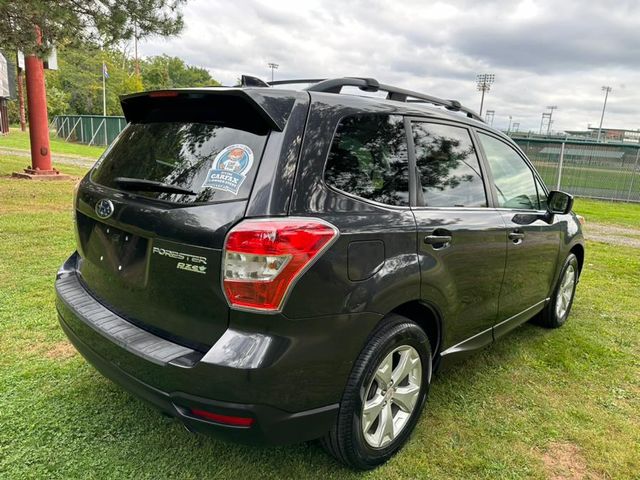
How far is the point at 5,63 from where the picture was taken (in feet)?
133

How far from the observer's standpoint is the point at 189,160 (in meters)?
2.18

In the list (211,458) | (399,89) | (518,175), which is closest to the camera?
(211,458)

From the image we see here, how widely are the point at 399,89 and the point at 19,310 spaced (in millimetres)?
3427

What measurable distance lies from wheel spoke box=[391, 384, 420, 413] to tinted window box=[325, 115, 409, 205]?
0.96 meters

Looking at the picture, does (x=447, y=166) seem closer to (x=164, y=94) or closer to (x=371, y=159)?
(x=371, y=159)

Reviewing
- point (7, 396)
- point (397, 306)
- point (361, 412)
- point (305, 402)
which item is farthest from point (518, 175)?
point (7, 396)

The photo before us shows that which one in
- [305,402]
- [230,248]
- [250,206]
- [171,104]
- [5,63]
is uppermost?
[5,63]

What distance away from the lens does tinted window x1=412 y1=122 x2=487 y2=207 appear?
260cm

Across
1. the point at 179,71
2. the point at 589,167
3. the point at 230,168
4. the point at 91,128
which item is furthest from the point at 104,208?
the point at 179,71

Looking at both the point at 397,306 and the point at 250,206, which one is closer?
the point at 250,206

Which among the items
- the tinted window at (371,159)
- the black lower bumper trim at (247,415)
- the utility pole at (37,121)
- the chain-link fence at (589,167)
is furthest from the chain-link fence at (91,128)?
the black lower bumper trim at (247,415)

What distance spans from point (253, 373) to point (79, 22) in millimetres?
8172

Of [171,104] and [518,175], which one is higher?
[171,104]

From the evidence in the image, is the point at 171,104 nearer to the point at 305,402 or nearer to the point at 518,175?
the point at 305,402
